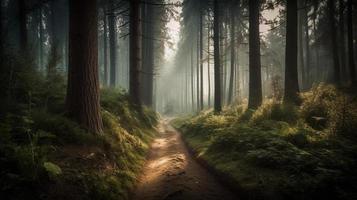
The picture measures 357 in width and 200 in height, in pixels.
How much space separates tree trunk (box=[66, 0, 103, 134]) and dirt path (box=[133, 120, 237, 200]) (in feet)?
7.05

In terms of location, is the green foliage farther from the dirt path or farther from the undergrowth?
the dirt path

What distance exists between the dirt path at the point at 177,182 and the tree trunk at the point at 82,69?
2.15 metres

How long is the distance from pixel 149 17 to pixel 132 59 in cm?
1304

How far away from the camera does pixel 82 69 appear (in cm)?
679

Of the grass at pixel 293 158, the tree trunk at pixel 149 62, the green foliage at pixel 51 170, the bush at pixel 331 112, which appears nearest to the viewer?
the green foliage at pixel 51 170

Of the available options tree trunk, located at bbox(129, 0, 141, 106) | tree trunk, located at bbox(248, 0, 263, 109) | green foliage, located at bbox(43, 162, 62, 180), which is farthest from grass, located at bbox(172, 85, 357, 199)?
tree trunk, located at bbox(129, 0, 141, 106)

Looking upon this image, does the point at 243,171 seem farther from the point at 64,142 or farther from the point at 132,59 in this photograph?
the point at 132,59

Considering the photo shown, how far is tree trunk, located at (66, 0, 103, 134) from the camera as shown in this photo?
6.74 m

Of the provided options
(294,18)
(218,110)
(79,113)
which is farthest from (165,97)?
(79,113)

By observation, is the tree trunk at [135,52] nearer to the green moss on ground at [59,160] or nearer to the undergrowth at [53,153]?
the undergrowth at [53,153]

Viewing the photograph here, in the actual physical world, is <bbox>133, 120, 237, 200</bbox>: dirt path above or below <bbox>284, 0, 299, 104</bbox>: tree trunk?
below

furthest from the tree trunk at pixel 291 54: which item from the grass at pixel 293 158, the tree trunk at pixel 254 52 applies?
the grass at pixel 293 158

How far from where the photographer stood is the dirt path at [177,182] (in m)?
5.29

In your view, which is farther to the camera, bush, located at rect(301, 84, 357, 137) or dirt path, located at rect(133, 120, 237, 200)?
bush, located at rect(301, 84, 357, 137)
